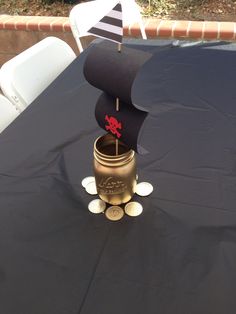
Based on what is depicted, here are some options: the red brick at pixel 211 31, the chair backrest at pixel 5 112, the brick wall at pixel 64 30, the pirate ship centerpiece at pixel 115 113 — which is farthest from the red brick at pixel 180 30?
the pirate ship centerpiece at pixel 115 113

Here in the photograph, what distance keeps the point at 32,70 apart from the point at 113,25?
0.85 meters

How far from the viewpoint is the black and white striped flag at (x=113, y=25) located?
0.61 m

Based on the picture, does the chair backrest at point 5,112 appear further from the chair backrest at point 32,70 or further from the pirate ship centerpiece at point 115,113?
the pirate ship centerpiece at point 115,113

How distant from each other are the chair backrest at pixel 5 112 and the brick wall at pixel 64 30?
50.1 inches

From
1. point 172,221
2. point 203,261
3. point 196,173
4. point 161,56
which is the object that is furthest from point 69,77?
point 203,261

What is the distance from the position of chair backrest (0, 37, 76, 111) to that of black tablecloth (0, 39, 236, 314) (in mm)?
157

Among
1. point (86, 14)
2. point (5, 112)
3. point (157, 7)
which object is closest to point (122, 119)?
point (5, 112)

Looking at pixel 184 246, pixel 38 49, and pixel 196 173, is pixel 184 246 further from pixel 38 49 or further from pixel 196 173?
pixel 38 49

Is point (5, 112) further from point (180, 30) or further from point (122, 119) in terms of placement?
point (180, 30)

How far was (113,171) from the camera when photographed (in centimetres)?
70

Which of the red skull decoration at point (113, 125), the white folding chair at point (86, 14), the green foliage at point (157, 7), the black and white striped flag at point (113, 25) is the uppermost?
the black and white striped flag at point (113, 25)

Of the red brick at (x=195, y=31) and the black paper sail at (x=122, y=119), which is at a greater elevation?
the black paper sail at (x=122, y=119)

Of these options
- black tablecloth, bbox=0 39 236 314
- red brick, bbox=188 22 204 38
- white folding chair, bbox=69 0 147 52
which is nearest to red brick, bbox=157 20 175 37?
red brick, bbox=188 22 204 38

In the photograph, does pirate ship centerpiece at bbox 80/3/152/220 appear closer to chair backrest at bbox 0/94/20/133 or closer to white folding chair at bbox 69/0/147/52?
chair backrest at bbox 0/94/20/133
